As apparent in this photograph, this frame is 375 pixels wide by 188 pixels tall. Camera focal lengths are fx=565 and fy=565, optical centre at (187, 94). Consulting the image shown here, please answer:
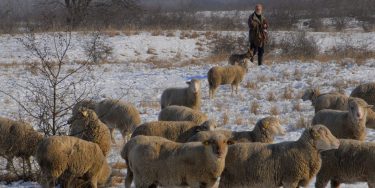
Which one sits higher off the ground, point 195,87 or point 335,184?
point 195,87

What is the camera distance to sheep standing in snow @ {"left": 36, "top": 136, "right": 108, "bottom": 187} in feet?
24.3

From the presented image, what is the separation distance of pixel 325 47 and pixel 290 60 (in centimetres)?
735

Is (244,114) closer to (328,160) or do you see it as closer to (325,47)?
(328,160)

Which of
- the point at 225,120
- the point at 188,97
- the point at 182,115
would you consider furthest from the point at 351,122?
the point at 188,97

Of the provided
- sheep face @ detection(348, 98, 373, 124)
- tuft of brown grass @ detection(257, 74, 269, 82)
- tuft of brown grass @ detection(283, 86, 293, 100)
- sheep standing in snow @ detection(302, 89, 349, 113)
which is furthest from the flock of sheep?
tuft of brown grass @ detection(257, 74, 269, 82)

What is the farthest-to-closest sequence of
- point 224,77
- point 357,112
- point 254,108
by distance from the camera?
point 224,77 < point 254,108 < point 357,112

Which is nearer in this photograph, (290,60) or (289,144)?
(289,144)

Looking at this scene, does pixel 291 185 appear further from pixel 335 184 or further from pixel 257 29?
pixel 257 29

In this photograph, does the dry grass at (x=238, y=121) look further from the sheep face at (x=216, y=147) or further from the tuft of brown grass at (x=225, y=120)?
the sheep face at (x=216, y=147)

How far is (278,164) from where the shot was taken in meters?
7.55

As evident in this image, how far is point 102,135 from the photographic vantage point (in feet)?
29.2

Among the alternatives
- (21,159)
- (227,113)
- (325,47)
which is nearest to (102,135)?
(21,159)

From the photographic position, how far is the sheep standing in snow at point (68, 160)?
24.3 ft

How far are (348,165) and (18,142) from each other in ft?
16.1
